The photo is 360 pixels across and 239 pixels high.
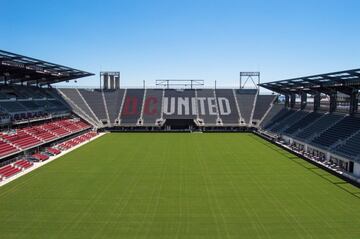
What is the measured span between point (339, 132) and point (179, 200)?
22.3 m

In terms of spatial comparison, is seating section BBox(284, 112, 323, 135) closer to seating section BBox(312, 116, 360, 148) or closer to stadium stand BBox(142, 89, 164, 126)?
seating section BBox(312, 116, 360, 148)

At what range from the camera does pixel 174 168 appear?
26.5 metres

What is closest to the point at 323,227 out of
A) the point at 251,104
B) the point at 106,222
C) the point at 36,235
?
the point at 106,222

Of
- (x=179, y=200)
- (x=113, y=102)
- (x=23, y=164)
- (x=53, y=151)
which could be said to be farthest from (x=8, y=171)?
(x=113, y=102)

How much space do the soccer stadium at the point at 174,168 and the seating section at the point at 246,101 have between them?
1.41 ft

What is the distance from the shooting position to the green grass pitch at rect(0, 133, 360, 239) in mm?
14594

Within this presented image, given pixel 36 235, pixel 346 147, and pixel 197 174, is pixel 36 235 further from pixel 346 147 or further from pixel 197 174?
pixel 346 147

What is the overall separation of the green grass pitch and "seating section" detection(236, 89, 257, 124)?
1088 inches

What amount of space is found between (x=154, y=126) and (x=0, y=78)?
2548 cm

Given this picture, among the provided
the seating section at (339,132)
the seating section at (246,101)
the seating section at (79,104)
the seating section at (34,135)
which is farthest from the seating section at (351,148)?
the seating section at (79,104)

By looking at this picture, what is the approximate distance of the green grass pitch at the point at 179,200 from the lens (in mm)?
14594

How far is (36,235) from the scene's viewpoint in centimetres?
1389

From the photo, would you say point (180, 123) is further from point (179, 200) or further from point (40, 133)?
Result: point (179, 200)

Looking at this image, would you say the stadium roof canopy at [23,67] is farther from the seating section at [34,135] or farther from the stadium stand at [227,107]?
the stadium stand at [227,107]
